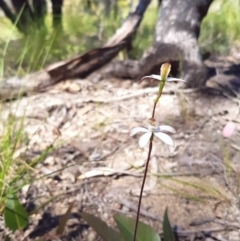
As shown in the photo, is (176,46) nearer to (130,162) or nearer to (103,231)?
(130,162)

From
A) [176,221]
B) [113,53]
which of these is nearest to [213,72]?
[113,53]

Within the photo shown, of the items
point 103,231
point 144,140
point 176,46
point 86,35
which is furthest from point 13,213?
point 86,35

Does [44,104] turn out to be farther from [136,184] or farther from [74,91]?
[136,184]

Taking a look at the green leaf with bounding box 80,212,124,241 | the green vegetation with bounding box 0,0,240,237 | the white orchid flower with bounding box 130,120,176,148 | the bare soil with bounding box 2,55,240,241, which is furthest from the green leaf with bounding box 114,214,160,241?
the green vegetation with bounding box 0,0,240,237

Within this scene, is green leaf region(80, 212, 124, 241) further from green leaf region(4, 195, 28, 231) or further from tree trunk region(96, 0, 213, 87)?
tree trunk region(96, 0, 213, 87)

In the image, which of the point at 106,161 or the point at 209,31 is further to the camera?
the point at 209,31
